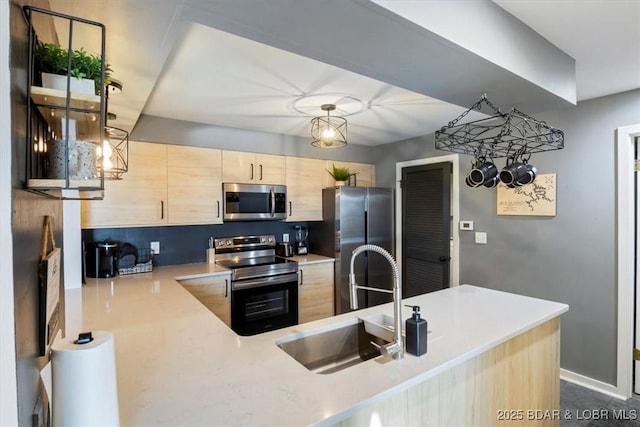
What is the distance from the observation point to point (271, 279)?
3.21 metres

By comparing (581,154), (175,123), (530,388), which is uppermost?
(175,123)

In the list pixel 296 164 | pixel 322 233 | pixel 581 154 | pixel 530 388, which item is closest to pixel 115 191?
pixel 296 164

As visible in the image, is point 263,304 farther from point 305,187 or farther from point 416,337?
point 416,337

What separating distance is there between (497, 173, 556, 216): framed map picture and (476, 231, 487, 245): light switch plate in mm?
274

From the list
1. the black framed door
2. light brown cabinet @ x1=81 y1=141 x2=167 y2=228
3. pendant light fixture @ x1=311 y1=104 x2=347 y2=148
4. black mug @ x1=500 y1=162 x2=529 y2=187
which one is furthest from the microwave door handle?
black mug @ x1=500 y1=162 x2=529 y2=187

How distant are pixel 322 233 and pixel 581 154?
2634 millimetres

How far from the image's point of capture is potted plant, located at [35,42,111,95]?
2.32ft

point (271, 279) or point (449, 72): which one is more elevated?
point (449, 72)

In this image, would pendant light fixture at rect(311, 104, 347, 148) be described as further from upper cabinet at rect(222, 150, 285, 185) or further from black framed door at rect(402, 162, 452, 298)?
black framed door at rect(402, 162, 452, 298)

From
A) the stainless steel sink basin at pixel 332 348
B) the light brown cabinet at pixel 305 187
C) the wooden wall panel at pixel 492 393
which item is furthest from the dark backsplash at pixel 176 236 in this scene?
the wooden wall panel at pixel 492 393

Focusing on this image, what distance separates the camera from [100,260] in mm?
2689

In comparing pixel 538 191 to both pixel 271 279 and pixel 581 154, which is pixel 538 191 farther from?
pixel 271 279

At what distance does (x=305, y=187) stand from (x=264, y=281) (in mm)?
1271

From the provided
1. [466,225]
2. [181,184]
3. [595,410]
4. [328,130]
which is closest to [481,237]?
[466,225]
